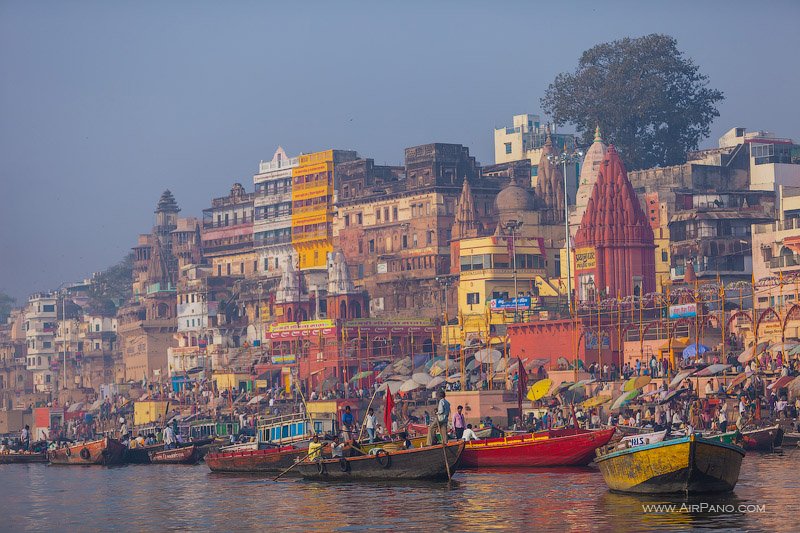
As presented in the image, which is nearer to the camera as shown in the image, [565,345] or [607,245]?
[565,345]

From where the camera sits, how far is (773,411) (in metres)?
52.3

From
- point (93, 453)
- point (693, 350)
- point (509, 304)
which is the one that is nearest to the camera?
point (93, 453)

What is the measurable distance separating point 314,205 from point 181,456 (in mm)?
54525

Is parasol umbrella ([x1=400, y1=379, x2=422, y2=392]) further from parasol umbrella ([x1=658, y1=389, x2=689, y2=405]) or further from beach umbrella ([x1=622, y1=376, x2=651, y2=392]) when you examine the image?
parasol umbrella ([x1=658, y1=389, x2=689, y2=405])

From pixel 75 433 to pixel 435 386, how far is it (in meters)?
33.4

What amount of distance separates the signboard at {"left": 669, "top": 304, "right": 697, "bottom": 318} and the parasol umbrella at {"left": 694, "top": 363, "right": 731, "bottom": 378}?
8039 mm

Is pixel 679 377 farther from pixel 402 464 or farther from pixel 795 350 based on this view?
pixel 402 464

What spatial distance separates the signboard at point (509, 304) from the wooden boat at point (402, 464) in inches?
1510

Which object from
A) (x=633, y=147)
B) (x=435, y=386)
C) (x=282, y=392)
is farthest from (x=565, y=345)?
(x=633, y=147)

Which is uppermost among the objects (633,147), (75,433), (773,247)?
(633,147)

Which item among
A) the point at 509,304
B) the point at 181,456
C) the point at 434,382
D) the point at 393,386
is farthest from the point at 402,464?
the point at 509,304

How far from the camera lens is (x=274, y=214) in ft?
383

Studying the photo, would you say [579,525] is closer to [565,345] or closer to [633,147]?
[565,345]

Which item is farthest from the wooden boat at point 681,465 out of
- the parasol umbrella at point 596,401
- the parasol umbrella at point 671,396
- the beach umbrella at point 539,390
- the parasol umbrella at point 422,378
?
the parasol umbrella at point 422,378
